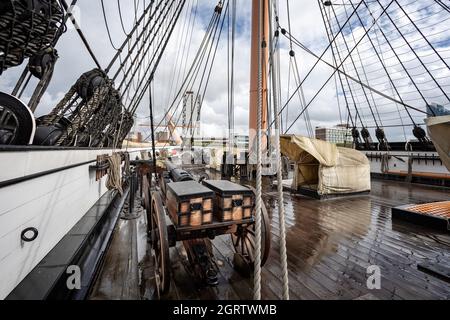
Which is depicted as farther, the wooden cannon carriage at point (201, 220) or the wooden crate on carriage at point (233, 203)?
the wooden crate on carriage at point (233, 203)

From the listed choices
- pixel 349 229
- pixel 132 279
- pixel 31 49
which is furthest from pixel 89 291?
pixel 349 229

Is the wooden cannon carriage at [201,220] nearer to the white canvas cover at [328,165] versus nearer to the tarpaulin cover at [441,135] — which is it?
the tarpaulin cover at [441,135]

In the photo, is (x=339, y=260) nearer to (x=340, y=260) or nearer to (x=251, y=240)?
(x=340, y=260)

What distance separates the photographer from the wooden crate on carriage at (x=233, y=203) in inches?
72.9

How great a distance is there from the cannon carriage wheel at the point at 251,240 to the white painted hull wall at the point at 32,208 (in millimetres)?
1660

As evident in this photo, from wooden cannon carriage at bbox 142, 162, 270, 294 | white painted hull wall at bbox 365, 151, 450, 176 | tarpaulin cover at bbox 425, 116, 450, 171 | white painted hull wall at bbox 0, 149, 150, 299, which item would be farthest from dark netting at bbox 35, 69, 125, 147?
white painted hull wall at bbox 365, 151, 450, 176

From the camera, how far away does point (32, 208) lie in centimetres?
171

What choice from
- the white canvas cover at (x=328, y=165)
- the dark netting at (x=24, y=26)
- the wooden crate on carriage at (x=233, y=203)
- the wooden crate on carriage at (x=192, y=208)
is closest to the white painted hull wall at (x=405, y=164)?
the white canvas cover at (x=328, y=165)

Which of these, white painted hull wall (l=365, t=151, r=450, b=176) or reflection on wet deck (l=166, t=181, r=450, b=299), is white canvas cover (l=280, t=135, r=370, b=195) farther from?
white painted hull wall (l=365, t=151, r=450, b=176)

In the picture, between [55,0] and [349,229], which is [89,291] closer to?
[55,0]

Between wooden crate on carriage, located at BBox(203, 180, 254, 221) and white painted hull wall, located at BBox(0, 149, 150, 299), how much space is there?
1.45 metres

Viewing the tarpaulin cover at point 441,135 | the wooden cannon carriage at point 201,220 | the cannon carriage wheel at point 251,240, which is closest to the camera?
the wooden cannon carriage at point 201,220

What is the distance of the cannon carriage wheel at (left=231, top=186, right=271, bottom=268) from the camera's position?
207 centimetres
